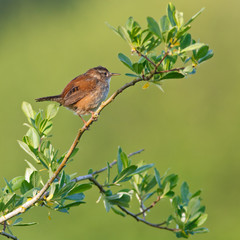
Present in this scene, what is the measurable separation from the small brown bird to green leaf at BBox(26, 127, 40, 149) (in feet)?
5.65

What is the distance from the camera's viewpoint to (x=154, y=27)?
201 centimetres

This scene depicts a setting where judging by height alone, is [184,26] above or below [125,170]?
above

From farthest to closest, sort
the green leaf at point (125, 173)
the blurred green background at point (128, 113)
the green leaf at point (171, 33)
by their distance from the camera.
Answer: the blurred green background at point (128, 113) < the green leaf at point (125, 173) < the green leaf at point (171, 33)

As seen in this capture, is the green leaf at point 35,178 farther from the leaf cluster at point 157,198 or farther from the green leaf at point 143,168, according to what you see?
the green leaf at point 143,168

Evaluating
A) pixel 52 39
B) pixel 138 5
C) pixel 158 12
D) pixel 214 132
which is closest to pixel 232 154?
pixel 214 132

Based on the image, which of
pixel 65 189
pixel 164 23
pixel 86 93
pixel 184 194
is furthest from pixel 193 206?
pixel 86 93

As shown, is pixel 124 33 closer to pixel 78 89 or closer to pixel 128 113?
pixel 78 89

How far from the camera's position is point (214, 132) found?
1173cm

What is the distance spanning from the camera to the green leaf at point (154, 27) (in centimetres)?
200

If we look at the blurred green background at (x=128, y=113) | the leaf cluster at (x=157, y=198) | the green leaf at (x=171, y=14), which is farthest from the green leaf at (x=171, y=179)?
the blurred green background at (x=128, y=113)

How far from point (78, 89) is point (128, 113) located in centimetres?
695

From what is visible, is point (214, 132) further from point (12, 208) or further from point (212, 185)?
point (12, 208)

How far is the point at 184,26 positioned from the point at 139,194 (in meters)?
0.94

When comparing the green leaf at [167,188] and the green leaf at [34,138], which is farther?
the green leaf at [167,188]
